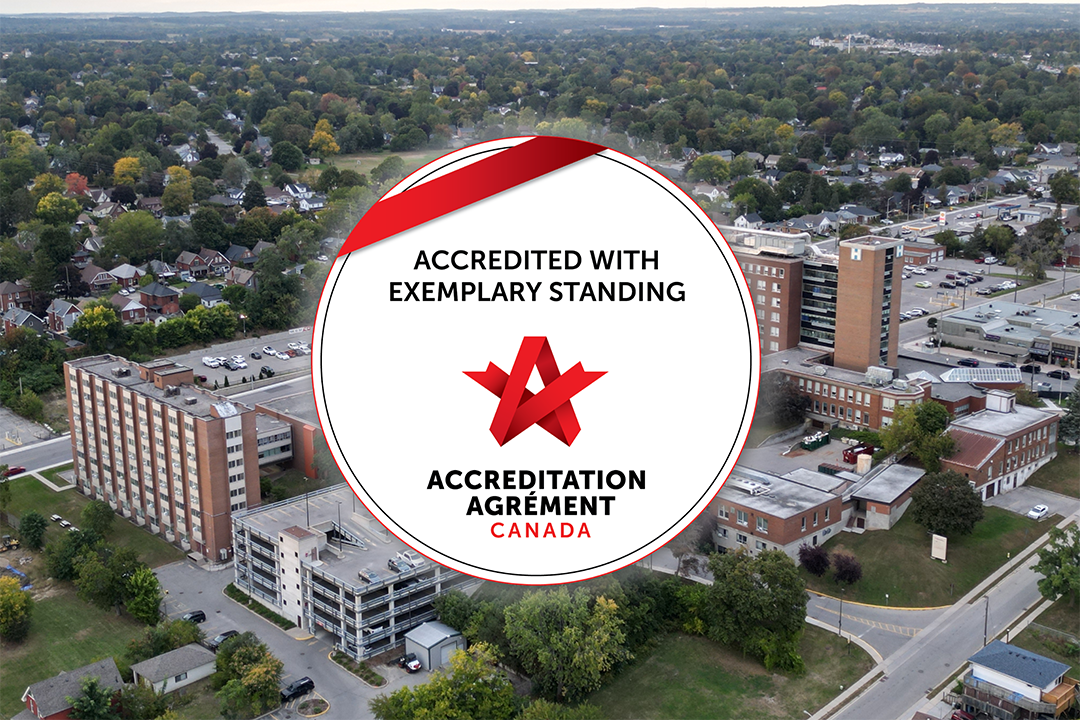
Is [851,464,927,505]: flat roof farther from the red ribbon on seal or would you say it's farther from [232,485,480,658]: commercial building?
the red ribbon on seal

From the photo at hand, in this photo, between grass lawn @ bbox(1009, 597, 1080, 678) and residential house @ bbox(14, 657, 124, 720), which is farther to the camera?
grass lawn @ bbox(1009, 597, 1080, 678)

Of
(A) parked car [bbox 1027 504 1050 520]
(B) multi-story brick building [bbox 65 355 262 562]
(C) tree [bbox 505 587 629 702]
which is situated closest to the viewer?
(C) tree [bbox 505 587 629 702]

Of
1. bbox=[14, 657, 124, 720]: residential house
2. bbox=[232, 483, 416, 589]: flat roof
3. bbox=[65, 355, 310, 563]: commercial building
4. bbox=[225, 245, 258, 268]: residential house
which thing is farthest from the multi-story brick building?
bbox=[225, 245, 258, 268]: residential house

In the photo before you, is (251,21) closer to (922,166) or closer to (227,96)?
(227,96)

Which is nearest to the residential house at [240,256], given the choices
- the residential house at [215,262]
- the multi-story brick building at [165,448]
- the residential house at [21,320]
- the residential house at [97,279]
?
the residential house at [215,262]

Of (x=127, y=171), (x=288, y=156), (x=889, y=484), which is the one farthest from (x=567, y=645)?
(x=288, y=156)
